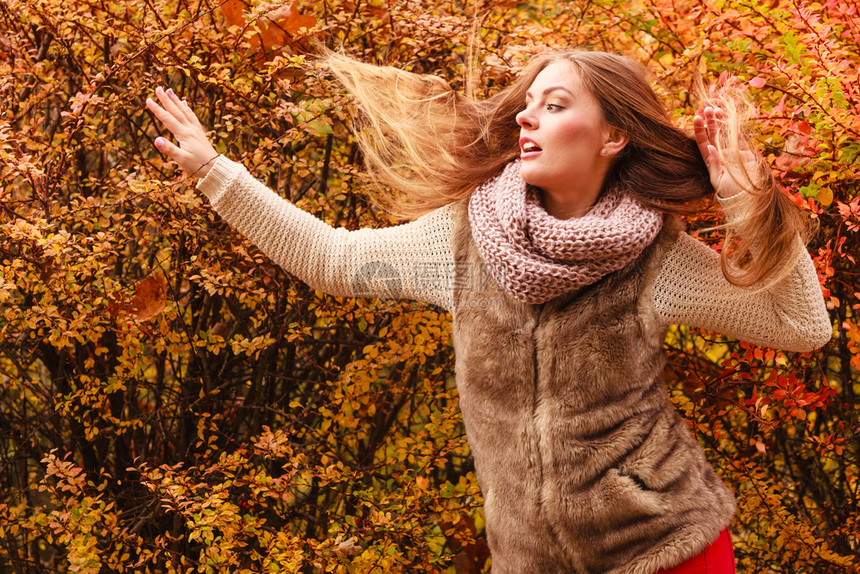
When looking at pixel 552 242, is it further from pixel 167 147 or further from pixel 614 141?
pixel 167 147

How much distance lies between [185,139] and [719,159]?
47.5 inches

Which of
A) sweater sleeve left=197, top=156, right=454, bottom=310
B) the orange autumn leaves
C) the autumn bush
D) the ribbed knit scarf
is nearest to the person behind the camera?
the ribbed knit scarf

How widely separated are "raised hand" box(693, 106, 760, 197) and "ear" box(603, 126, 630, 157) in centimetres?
16

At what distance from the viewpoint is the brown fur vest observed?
192 centimetres

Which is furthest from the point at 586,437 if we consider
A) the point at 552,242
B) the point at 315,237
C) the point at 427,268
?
the point at 315,237

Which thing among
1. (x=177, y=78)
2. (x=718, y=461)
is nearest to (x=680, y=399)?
(x=718, y=461)

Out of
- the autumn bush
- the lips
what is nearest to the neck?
the lips

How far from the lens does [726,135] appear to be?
77.6 inches

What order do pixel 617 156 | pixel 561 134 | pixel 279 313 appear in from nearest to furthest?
pixel 561 134
pixel 617 156
pixel 279 313

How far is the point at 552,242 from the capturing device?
73.4 inches

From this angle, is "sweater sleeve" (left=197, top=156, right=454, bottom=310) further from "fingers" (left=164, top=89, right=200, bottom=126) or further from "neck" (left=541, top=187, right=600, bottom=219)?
"neck" (left=541, top=187, right=600, bottom=219)

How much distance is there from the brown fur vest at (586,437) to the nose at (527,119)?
381 millimetres

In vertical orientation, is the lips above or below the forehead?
below

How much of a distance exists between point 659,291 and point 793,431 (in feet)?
5.69
